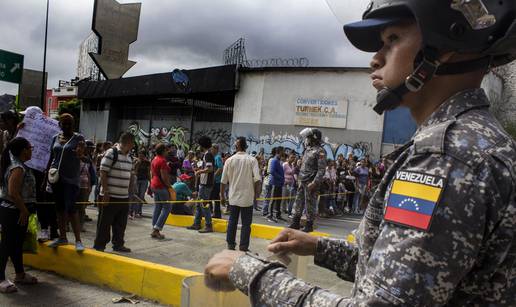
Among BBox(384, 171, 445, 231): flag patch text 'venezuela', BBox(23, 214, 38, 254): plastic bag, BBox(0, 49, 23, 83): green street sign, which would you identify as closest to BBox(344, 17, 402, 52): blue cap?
BBox(384, 171, 445, 231): flag patch text 'venezuela'

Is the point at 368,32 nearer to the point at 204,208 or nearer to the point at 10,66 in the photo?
the point at 204,208

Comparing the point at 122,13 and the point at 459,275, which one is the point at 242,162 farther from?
the point at 122,13

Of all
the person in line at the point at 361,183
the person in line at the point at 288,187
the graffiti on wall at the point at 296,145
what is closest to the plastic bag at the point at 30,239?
the person in line at the point at 288,187

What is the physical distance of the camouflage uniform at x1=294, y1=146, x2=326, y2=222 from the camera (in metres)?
7.95

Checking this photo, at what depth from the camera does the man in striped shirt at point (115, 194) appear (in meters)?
5.91

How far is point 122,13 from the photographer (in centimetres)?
2675

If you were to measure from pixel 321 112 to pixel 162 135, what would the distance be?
10356 mm

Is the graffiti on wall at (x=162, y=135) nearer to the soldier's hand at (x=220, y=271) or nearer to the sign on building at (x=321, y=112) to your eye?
the sign on building at (x=321, y=112)

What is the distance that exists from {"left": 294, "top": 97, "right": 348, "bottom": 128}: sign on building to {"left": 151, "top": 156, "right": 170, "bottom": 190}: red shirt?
33.0 ft

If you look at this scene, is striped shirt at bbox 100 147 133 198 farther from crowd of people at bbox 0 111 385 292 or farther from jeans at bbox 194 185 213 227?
jeans at bbox 194 185 213 227

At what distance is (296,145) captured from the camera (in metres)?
17.4

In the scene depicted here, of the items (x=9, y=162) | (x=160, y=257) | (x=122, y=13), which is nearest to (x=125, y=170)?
(x=160, y=257)

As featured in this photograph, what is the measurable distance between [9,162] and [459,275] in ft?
15.8

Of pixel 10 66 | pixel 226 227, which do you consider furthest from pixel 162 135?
pixel 226 227
